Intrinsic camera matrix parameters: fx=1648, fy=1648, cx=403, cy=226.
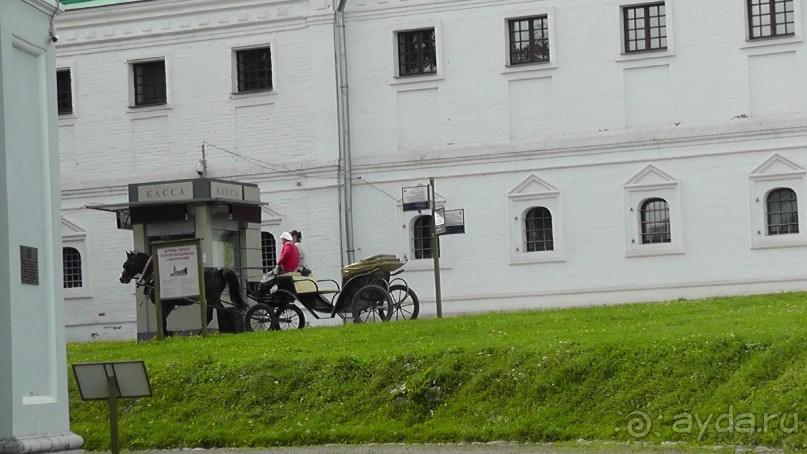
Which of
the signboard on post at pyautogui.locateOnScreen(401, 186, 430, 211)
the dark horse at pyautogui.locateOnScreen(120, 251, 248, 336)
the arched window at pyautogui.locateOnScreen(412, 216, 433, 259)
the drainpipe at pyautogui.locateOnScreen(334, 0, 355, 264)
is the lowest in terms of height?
the dark horse at pyautogui.locateOnScreen(120, 251, 248, 336)

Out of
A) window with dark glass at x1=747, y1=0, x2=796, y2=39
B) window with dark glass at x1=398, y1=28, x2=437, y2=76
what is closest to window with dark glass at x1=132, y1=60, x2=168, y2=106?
window with dark glass at x1=398, y1=28, x2=437, y2=76

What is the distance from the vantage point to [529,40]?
36750 mm

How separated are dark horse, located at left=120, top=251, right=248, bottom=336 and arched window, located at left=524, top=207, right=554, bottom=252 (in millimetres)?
9837

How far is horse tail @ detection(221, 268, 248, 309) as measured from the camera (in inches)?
1105

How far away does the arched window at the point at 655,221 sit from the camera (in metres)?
35.5

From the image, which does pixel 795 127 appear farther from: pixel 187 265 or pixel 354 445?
pixel 354 445

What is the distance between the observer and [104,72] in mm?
40125

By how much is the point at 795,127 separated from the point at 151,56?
15420 millimetres

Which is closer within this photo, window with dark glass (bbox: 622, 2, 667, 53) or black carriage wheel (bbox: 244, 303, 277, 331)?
black carriage wheel (bbox: 244, 303, 277, 331)

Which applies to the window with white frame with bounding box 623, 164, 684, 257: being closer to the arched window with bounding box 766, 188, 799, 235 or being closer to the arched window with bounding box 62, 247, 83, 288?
the arched window with bounding box 766, 188, 799, 235

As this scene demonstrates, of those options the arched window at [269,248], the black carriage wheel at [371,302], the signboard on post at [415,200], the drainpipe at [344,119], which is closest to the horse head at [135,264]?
the black carriage wheel at [371,302]

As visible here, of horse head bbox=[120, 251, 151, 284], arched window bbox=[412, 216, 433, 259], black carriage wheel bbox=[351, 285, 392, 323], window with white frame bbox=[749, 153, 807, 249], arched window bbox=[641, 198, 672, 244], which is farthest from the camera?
arched window bbox=[412, 216, 433, 259]

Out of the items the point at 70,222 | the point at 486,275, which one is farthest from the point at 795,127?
the point at 70,222
